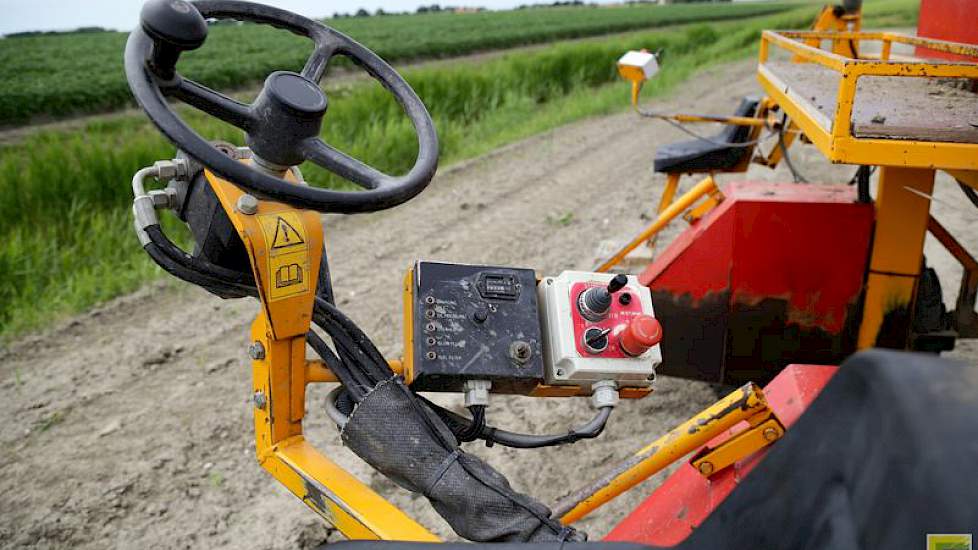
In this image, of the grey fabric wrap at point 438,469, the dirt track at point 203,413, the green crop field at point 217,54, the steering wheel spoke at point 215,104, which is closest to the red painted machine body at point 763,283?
the dirt track at point 203,413

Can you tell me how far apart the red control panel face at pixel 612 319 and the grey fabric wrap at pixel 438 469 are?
359 millimetres

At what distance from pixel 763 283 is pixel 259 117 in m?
1.87

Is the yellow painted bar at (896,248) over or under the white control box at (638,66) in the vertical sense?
under

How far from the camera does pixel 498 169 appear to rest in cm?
679

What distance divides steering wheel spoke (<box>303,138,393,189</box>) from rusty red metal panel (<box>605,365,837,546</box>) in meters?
0.96

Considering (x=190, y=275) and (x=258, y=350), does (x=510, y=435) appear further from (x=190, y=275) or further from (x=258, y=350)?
(x=190, y=275)

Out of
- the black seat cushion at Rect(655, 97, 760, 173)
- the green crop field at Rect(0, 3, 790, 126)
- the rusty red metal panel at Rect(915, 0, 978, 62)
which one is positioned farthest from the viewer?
the green crop field at Rect(0, 3, 790, 126)

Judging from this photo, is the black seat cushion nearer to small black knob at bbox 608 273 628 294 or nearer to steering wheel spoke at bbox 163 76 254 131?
small black knob at bbox 608 273 628 294

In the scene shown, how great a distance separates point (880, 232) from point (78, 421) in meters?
2.89

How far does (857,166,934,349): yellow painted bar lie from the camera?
2547 mm

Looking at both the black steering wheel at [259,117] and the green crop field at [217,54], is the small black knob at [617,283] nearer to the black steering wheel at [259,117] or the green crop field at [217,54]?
the black steering wheel at [259,117]

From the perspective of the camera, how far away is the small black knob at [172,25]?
134 centimetres

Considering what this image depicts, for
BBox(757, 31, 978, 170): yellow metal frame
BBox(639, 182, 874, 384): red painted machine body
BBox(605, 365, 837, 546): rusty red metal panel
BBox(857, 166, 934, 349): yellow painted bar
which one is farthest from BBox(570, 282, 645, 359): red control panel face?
BBox(857, 166, 934, 349): yellow painted bar

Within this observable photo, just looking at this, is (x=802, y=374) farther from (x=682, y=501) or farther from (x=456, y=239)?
(x=456, y=239)
